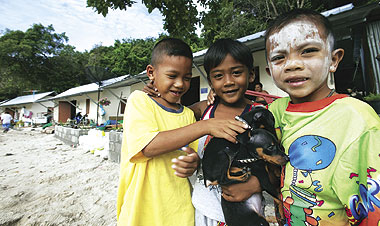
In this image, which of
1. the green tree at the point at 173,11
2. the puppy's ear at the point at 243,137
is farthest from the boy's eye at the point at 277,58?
the green tree at the point at 173,11

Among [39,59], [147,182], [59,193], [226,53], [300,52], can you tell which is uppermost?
[39,59]

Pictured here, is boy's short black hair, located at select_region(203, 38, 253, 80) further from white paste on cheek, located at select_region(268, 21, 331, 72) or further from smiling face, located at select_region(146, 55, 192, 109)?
white paste on cheek, located at select_region(268, 21, 331, 72)

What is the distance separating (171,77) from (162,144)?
447 mm

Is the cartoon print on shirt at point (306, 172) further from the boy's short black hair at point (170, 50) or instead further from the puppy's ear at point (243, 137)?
the boy's short black hair at point (170, 50)

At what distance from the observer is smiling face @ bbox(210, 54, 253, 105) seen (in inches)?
44.4

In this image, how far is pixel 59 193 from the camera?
3.53m

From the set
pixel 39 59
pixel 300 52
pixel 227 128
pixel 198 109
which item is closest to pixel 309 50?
pixel 300 52

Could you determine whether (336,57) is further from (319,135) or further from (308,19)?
(319,135)

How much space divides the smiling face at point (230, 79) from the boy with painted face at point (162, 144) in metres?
0.21

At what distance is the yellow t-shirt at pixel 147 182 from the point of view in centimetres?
100

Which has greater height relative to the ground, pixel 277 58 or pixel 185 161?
pixel 277 58

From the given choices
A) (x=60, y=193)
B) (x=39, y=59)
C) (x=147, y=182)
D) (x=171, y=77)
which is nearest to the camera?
(x=147, y=182)

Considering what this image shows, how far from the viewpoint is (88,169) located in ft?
16.5

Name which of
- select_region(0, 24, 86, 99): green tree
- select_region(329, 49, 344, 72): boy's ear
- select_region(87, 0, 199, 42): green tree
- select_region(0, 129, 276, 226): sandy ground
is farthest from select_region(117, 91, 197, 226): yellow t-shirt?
select_region(0, 24, 86, 99): green tree
